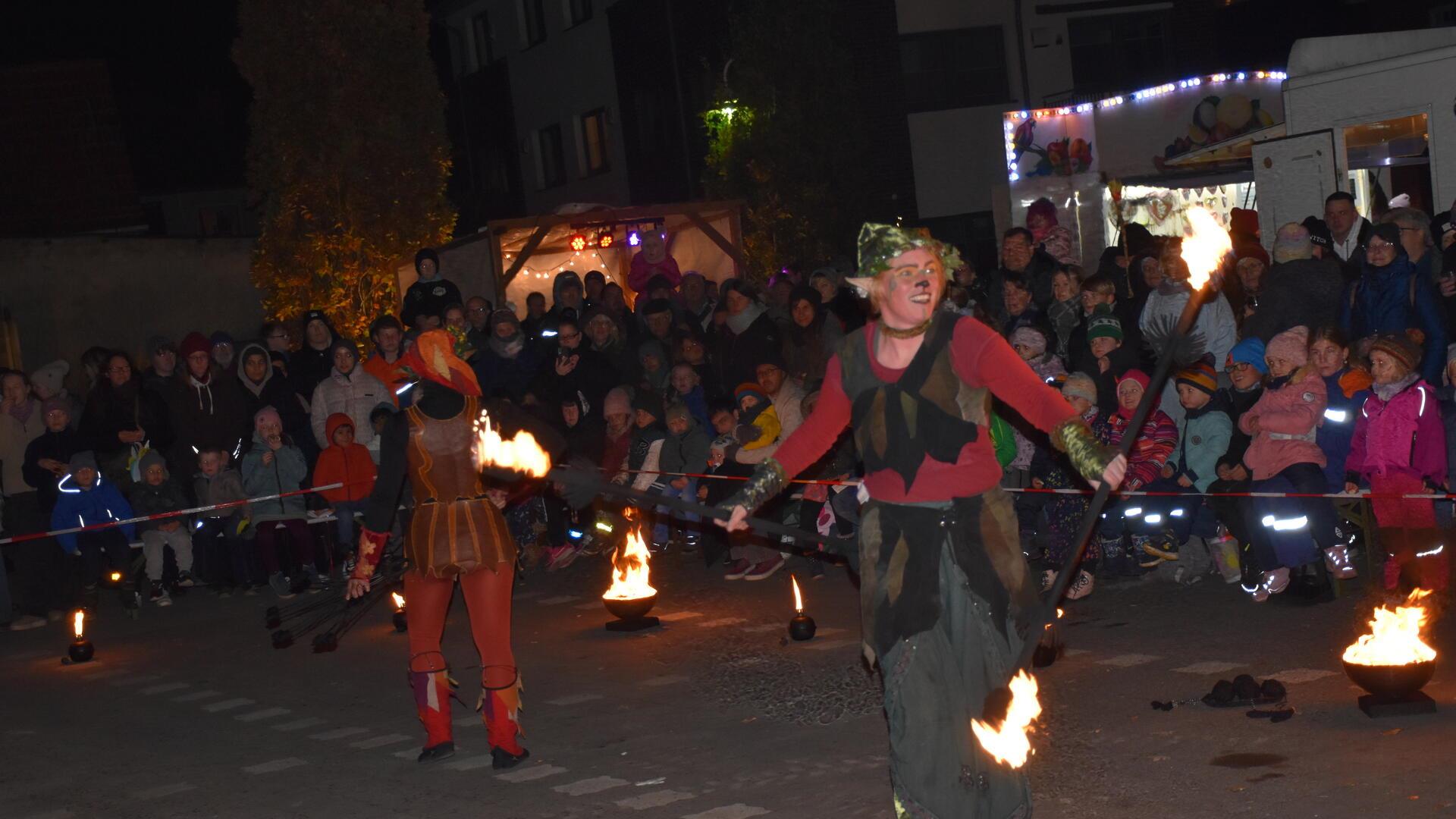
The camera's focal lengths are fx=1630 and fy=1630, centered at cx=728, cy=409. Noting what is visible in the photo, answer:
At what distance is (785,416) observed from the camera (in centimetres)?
1208

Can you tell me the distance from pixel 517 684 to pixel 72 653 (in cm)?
525

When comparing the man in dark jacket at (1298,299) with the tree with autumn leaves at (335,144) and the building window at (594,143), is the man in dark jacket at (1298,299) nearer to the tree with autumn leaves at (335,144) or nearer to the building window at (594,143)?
the tree with autumn leaves at (335,144)

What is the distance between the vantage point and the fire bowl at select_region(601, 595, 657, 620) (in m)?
10.1

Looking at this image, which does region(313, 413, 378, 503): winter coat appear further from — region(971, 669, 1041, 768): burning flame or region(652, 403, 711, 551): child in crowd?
region(971, 669, 1041, 768): burning flame

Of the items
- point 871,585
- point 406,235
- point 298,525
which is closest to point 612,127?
point 406,235

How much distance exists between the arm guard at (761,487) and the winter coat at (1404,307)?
18.6 feet

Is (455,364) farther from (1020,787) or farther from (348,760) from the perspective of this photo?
(1020,787)

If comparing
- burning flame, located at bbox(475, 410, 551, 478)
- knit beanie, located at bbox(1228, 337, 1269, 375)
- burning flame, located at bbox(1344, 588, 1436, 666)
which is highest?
burning flame, located at bbox(475, 410, 551, 478)

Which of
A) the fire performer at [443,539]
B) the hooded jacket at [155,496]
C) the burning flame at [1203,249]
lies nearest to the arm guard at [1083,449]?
the burning flame at [1203,249]

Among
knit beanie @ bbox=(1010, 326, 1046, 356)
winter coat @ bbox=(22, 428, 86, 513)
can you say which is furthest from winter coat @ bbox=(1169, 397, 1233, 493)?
winter coat @ bbox=(22, 428, 86, 513)

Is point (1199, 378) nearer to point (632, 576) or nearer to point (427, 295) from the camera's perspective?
point (632, 576)

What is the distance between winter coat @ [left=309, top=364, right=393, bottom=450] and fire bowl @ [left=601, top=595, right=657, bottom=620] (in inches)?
173

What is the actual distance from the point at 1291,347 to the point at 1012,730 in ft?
17.6

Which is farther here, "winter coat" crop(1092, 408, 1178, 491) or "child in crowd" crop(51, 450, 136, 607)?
"child in crowd" crop(51, 450, 136, 607)
